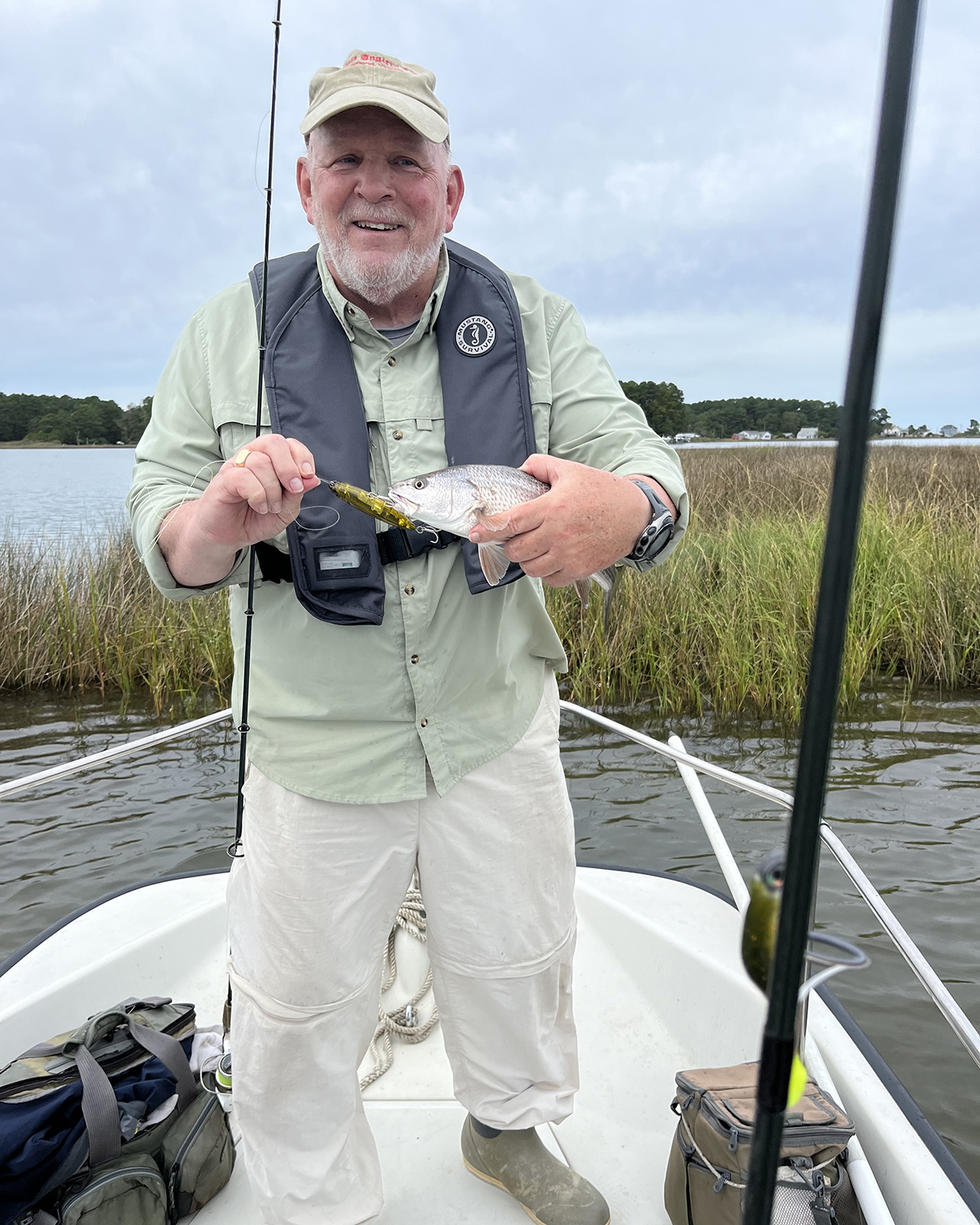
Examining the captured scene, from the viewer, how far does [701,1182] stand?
86.6 inches

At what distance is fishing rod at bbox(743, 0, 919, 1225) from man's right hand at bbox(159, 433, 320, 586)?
51.0 inches

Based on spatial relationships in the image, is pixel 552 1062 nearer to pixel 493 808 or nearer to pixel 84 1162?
pixel 493 808

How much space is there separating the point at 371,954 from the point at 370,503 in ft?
3.70

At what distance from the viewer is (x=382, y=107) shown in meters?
2.07

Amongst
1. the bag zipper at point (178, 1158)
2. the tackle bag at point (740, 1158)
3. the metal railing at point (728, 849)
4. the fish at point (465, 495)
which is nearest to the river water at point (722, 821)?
the metal railing at point (728, 849)

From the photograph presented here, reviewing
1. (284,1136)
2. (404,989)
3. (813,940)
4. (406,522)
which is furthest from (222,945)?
(813,940)

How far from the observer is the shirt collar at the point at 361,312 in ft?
7.30

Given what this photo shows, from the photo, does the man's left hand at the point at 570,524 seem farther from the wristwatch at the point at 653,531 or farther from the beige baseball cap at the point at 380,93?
the beige baseball cap at the point at 380,93

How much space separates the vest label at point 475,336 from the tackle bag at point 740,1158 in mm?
1891

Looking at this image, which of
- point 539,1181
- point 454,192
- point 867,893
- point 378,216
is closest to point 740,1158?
point 539,1181

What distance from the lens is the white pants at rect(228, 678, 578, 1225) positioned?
2094 mm

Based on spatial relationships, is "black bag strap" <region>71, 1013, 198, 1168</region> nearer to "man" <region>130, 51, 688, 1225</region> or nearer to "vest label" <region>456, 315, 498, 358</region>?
"man" <region>130, 51, 688, 1225</region>

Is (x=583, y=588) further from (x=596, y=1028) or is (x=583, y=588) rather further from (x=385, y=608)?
(x=596, y=1028)

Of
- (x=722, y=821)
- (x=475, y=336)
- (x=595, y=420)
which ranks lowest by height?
(x=722, y=821)
